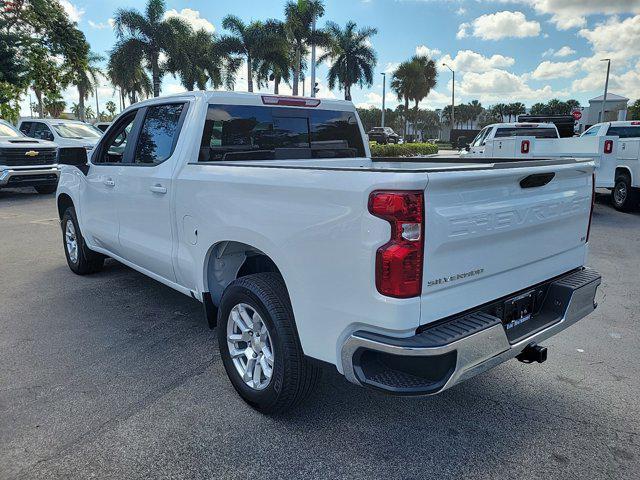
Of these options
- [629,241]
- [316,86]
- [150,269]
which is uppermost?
[316,86]

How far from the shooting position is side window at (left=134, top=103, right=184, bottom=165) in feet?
13.4

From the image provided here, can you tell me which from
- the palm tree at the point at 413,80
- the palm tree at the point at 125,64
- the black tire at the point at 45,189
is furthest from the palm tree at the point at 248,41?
the black tire at the point at 45,189

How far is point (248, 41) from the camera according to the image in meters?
40.3

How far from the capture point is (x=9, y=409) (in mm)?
3236

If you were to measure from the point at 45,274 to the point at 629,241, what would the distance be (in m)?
8.49

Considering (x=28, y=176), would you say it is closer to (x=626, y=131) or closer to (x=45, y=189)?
(x=45, y=189)

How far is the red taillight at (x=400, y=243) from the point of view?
2246 millimetres

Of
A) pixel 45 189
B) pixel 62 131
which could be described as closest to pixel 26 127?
pixel 62 131

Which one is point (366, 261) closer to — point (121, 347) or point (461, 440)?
point (461, 440)

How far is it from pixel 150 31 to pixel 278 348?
131 feet

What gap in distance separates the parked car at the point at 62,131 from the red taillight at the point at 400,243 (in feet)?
50.0

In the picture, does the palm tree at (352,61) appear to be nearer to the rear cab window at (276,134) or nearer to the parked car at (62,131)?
the parked car at (62,131)

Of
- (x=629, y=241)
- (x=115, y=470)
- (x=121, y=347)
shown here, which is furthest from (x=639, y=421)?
(x=629, y=241)

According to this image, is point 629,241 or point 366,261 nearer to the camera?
point 366,261
